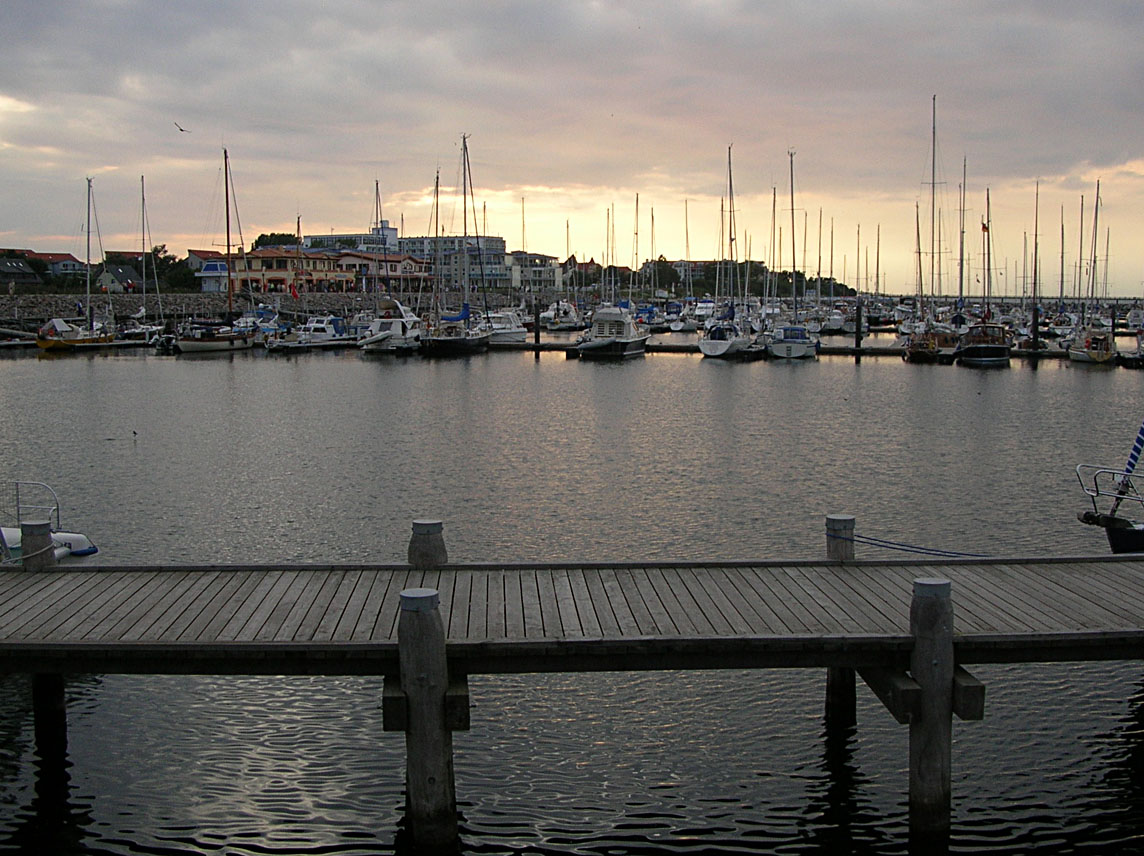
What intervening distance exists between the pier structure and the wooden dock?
0.02m

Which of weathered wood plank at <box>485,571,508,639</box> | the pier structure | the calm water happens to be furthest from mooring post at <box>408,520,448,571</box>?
the calm water

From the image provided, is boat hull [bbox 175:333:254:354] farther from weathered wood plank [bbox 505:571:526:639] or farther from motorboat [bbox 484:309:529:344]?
weathered wood plank [bbox 505:571:526:639]

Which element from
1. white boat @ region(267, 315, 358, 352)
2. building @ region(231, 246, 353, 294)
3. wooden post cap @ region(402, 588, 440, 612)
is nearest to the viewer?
wooden post cap @ region(402, 588, 440, 612)

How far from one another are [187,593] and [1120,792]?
10.6 m

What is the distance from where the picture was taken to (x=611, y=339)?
3123 inches

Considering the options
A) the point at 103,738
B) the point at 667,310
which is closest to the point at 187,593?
the point at 103,738

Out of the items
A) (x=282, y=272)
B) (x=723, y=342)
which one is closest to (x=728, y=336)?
(x=723, y=342)

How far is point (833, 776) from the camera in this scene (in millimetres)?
11914

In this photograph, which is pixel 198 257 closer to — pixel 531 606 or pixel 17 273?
pixel 17 273

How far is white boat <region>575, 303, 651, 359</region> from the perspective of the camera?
79.0 m

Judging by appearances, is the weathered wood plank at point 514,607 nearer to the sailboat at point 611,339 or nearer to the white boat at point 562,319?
the sailboat at point 611,339

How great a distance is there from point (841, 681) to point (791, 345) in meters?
66.0

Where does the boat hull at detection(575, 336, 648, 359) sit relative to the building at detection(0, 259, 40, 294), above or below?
below

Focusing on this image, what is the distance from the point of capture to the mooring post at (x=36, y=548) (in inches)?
484
